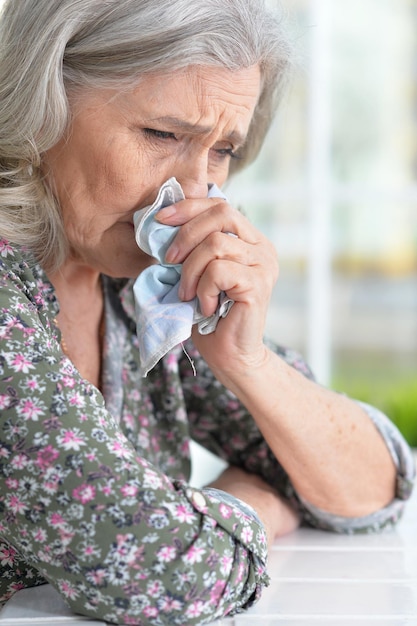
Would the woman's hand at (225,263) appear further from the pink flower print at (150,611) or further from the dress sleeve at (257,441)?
the pink flower print at (150,611)

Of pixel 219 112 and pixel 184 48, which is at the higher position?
pixel 184 48

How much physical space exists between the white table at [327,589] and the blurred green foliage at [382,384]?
9.41 ft

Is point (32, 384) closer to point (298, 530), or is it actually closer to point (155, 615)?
point (155, 615)

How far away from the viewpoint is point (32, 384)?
1.37 metres

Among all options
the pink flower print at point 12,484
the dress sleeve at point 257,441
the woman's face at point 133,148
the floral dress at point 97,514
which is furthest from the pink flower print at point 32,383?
the dress sleeve at point 257,441

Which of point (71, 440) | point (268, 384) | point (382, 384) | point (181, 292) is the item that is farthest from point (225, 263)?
point (382, 384)

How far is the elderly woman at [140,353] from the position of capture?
133 cm

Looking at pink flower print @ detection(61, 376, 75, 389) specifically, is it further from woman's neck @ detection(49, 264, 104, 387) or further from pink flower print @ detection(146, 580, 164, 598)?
woman's neck @ detection(49, 264, 104, 387)

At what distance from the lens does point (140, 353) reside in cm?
166

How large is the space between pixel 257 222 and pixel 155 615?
15.6ft

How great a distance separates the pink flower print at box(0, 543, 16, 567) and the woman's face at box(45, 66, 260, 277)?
567mm

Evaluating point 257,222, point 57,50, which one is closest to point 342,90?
point 257,222

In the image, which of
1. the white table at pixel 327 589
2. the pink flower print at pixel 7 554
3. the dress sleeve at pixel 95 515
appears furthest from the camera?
the pink flower print at pixel 7 554

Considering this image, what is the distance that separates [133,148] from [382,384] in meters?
4.58
